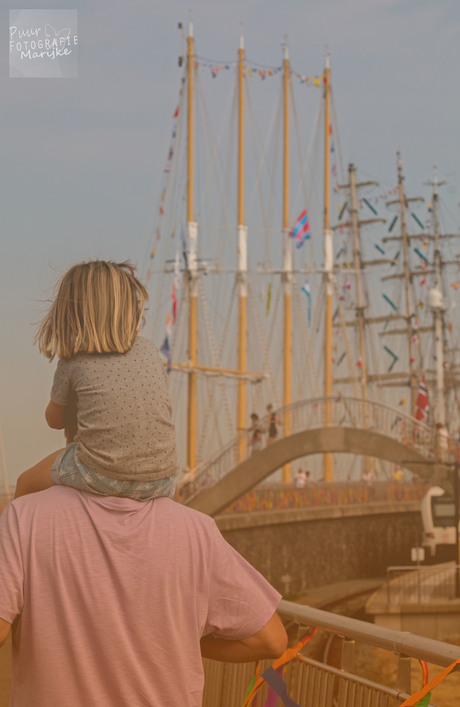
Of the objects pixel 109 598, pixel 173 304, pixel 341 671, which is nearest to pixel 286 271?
pixel 173 304

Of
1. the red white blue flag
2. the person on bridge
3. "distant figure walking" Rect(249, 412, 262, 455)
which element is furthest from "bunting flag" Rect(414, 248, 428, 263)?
"distant figure walking" Rect(249, 412, 262, 455)

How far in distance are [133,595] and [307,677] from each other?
124 centimetres

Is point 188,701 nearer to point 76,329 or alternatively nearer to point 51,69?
point 76,329

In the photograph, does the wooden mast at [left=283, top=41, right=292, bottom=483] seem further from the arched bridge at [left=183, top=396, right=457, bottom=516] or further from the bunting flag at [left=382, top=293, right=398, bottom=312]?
the bunting flag at [left=382, top=293, right=398, bottom=312]

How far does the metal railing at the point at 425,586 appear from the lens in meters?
17.8

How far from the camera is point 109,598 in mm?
1295

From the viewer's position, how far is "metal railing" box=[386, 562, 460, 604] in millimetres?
17812

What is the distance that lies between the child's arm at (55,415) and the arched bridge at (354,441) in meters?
23.4

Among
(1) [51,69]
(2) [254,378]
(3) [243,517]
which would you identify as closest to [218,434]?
(2) [254,378]

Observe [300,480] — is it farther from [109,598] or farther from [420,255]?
[420,255]

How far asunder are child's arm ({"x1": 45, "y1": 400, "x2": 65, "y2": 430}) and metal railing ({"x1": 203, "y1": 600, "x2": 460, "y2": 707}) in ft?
2.52

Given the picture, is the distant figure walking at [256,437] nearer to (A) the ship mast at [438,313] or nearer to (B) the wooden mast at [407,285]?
(A) the ship mast at [438,313]

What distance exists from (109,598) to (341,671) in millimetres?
1121

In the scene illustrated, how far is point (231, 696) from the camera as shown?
8.94 ft
